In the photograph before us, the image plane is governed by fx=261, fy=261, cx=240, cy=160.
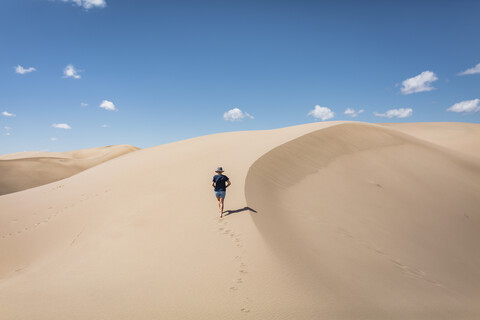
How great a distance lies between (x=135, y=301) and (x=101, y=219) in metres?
5.16

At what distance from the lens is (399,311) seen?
4.40 m

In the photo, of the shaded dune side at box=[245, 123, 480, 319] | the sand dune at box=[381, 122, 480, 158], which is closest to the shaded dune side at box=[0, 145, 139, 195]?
the shaded dune side at box=[245, 123, 480, 319]

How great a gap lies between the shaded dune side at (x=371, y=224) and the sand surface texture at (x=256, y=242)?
0.14 feet

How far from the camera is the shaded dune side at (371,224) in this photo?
15.8 ft

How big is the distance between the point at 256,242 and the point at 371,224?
4.28m

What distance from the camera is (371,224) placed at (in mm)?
7898

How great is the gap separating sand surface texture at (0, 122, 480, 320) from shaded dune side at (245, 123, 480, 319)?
0.04 m

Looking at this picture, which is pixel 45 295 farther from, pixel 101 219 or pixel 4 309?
pixel 101 219

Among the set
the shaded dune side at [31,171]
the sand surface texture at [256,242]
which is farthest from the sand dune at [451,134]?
the shaded dune side at [31,171]

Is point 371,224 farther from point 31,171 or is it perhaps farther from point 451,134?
point 31,171

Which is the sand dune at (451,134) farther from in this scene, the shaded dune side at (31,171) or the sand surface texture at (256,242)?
the shaded dune side at (31,171)

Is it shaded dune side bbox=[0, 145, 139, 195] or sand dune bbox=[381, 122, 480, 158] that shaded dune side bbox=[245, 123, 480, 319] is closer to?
sand dune bbox=[381, 122, 480, 158]

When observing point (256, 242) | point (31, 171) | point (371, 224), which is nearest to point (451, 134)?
point (371, 224)

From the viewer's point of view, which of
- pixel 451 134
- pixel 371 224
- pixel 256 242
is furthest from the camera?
pixel 451 134
